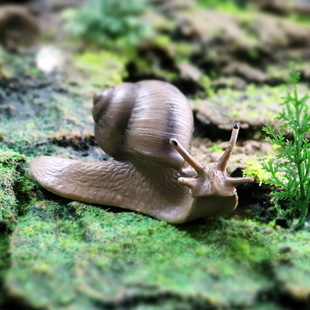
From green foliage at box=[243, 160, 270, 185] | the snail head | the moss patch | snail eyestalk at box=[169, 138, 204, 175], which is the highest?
snail eyestalk at box=[169, 138, 204, 175]

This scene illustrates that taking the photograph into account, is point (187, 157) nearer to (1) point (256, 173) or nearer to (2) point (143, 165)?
(2) point (143, 165)

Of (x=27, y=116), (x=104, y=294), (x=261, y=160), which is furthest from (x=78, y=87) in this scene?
(x=104, y=294)

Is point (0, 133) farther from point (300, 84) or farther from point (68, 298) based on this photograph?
point (300, 84)

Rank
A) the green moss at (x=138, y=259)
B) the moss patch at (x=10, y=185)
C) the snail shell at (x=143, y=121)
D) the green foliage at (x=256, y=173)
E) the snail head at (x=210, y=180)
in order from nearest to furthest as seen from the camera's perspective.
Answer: the green moss at (x=138, y=259)
the snail head at (x=210, y=180)
the moss patch at (x=10, y=185)
the snail shell at (x=143, y=121)
the green foliage at (x=256, y=173)

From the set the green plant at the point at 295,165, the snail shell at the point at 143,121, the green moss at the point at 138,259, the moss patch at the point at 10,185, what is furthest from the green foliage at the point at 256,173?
the moss patch at the point at 10,185

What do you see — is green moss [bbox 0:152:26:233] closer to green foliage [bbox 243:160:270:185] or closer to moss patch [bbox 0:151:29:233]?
moss patch [bbox 0:151:29:233]

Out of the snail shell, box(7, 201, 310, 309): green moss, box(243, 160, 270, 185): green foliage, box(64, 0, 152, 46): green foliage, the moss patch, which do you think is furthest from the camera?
box(64, 0, 152, 46): green foliage

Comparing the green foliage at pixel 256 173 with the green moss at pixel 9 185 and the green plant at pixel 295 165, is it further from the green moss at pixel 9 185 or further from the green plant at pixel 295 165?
the green moss at pixel 9 185

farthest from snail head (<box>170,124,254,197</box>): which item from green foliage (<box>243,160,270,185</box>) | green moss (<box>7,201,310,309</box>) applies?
green foliage (<box>243,160,270,185</box>)
